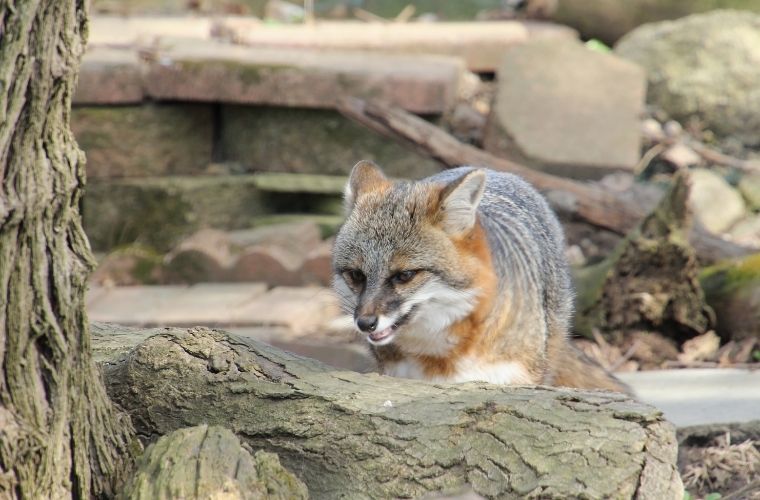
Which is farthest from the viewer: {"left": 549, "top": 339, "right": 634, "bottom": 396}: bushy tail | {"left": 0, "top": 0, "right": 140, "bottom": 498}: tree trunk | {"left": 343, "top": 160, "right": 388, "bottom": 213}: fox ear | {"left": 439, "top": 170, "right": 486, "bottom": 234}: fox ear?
{"left": 549, "top": 339, "right": 634, "bottom": 396}: bushy tail

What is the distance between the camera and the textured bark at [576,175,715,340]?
6.53 m

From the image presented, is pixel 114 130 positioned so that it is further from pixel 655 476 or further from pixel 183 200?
pixel 655 476

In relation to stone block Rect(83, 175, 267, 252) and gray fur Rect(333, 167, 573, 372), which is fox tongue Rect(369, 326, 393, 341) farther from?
stone block Rect(83, 175, 267, 252)

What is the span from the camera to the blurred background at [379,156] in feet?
22.1

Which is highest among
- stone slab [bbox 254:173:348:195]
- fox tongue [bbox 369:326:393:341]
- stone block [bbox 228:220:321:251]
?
fox tongue [bbox 369:326:393:341]

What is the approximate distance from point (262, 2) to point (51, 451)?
1277 centimetres

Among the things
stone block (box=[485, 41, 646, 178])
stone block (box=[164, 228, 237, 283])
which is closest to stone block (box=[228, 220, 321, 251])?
stone block (box=[164, 228, 237, 283])

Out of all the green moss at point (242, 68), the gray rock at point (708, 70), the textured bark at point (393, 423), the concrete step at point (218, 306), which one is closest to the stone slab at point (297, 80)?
the green moss at point (242, 68)

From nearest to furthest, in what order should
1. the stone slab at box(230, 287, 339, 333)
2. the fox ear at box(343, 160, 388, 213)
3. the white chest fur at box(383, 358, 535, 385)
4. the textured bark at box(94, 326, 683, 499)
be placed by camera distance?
the textured bark at box(94, 326, 683, 499) < the white chest fur at box(383, 358, 535, 385) < the fox ear at box(343, 160, 388, 213) < the stone slab at box(230, 287, 339, 333)

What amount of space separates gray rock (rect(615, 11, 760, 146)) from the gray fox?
645 cm

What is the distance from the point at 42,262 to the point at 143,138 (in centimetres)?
593

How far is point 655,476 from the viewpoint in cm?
307

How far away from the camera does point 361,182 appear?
4.93 metres

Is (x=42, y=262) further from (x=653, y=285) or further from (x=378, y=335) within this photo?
(x=653, y=285)
